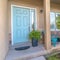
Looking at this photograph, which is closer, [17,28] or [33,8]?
[17,28]

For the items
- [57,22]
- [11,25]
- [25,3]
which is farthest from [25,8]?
[57,22]

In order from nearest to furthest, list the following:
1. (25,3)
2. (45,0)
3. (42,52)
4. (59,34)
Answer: (42,52) → (45,0) → (25,3) → (59,34)

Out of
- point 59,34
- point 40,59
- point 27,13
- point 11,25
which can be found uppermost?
point 27,13

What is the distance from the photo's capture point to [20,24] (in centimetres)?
768

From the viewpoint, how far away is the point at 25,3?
25.3ft

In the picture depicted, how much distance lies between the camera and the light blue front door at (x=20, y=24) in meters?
7.42

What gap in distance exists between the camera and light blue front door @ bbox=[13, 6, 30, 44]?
742cm

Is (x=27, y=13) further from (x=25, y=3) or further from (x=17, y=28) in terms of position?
(x=17, y=28)

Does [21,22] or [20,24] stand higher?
[21,22]

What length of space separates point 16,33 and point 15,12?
119 cm

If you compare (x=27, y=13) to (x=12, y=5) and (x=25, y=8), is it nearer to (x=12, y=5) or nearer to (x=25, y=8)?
(x=25, y=8)

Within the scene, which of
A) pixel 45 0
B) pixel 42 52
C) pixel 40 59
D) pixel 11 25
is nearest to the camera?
pixel 40 59

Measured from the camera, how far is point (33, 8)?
320 inches

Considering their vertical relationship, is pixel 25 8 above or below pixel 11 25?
above
